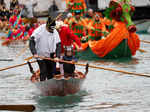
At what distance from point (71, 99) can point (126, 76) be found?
408 centimetres

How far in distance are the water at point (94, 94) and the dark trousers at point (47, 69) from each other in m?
0.55

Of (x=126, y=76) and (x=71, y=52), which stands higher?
(x=71, y=52)

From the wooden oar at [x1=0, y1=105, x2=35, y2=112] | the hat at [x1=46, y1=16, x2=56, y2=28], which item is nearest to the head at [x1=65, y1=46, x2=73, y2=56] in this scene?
the hat at [x1=46, y1=16, x2=56, y2=28]

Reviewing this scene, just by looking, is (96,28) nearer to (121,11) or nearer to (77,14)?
(77,14)

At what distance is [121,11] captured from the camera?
2089 cm

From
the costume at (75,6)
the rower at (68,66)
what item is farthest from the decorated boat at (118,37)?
the rower at (68,66)

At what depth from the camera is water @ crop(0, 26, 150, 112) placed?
42.1 feet

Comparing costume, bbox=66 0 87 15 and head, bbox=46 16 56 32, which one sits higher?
head, bbox=46 16 56 32

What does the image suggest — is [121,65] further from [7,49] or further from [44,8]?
[44,8]

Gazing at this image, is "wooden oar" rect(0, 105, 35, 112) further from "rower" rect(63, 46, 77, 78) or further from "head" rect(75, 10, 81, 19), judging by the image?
"head" rect(75, 10, 81, 19)

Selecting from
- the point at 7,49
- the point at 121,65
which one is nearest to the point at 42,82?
the point at 121,65

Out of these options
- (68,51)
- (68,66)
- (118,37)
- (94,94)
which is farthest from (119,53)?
(94,94)

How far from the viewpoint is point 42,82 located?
44.8 feet

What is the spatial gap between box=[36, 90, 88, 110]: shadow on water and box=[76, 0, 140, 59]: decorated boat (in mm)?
7279
